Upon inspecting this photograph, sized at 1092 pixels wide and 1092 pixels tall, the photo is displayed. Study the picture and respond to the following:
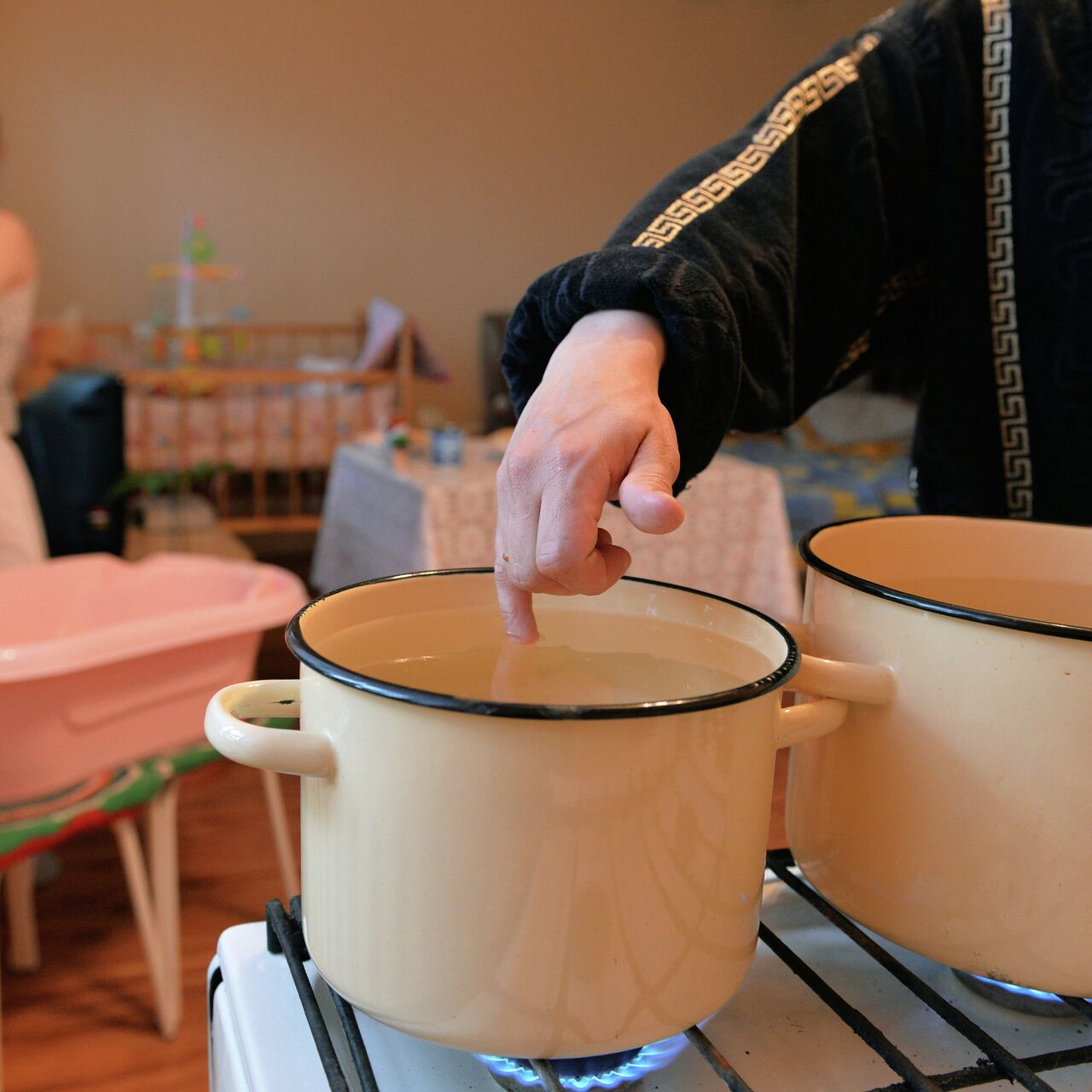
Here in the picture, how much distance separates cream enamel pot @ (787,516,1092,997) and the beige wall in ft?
15.1

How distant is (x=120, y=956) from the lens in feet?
5.41

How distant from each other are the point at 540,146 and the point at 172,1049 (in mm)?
4356

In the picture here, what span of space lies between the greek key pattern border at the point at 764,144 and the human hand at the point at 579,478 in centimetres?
9

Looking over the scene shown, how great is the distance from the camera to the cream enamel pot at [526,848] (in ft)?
1.02

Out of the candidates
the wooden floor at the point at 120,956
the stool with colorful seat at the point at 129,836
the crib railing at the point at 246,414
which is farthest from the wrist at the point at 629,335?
the crib railing at the point at 246,414

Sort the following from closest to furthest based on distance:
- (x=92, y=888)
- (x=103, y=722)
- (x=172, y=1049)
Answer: (x=103, y=722), (x=172, y=1049), (x=92, y=888)

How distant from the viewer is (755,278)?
497 millimetres

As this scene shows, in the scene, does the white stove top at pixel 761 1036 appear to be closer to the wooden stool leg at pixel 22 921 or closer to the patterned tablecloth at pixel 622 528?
the wooden stool leg at pixel 22 921

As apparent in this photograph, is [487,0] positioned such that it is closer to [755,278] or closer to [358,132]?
[358,132]

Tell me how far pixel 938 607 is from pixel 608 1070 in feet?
0.65

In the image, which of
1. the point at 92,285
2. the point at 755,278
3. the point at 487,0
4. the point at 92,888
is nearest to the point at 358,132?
the point at 487,0

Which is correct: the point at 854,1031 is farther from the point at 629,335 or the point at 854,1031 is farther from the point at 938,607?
the point at 629,335

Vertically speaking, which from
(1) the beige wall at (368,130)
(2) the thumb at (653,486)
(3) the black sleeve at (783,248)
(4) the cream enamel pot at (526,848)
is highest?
(1) the beige wall at (368,130)

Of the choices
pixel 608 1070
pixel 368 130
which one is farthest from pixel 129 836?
pixel 368 130
